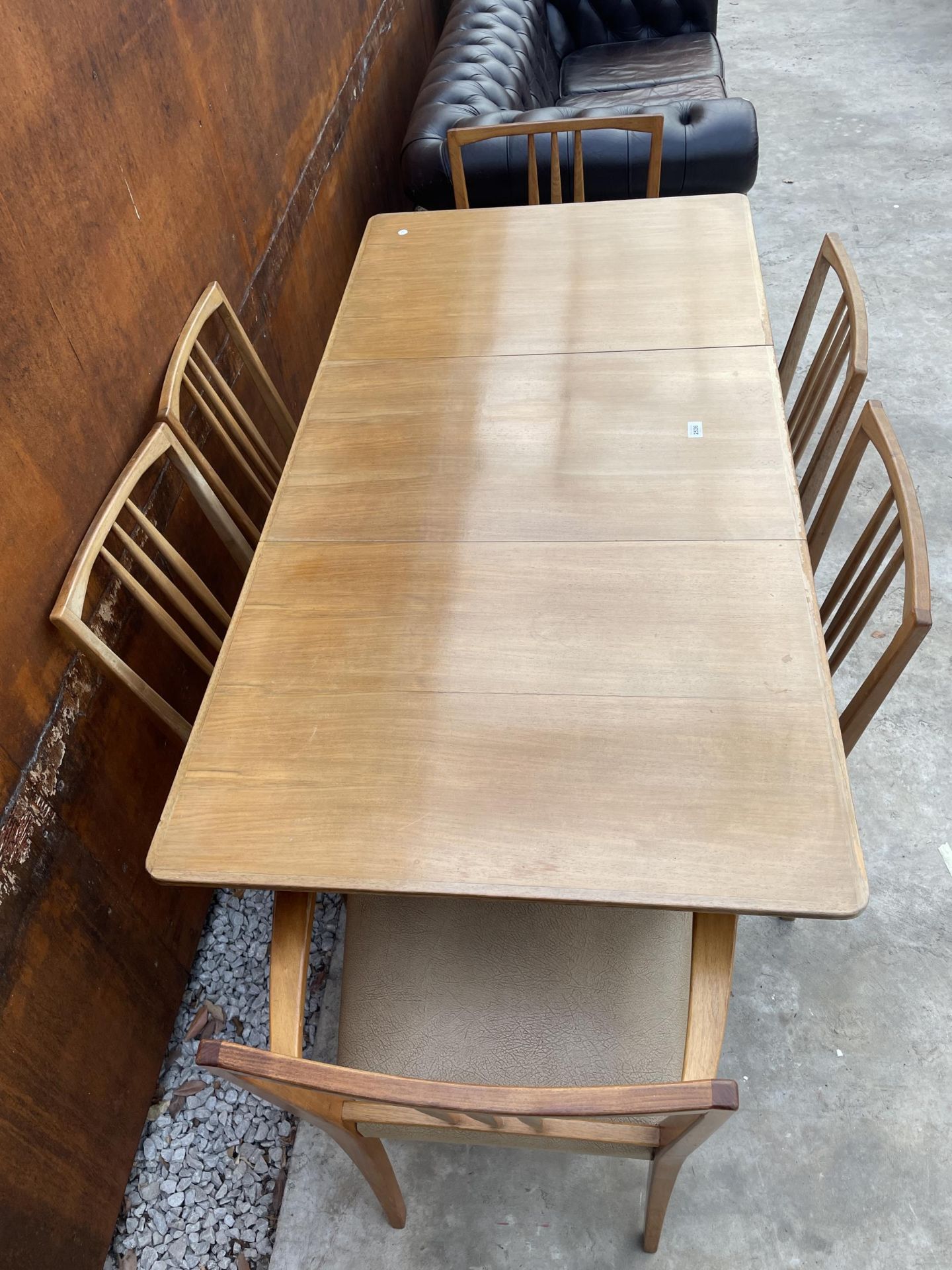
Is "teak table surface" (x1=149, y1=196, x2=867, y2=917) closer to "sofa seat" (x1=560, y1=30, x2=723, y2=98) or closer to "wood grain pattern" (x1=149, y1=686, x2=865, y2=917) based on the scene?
"wood grain pattern" (x1=149, y1=686, x2=865, y2=917)

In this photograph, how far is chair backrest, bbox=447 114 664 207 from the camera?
218 centimetres

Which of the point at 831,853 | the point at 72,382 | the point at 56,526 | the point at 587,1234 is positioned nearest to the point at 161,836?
the point at 56,526

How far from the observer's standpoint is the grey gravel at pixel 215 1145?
1.46 metres

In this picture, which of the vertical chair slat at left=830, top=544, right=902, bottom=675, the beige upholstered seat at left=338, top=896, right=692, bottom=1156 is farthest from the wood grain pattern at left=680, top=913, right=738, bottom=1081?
the vertical chair slat at left=830, top=544, right=902, bottom=675

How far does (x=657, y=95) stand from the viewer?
3242mm

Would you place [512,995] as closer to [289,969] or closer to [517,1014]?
[517,1014]

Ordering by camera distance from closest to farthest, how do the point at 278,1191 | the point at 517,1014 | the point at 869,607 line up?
the point at 517,1014 < the point at 869,607 < the point at 278,1191

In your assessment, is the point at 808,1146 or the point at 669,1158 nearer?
the point at 669,1158

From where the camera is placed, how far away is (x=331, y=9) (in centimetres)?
249

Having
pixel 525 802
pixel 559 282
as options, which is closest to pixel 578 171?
pixel 559 282

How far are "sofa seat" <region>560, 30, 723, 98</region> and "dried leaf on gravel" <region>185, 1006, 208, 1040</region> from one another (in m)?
3.51

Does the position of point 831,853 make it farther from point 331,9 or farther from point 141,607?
point 331,9

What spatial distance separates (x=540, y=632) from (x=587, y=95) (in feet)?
10.1

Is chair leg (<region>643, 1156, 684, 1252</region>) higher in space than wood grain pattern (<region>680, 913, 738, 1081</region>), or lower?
lower
